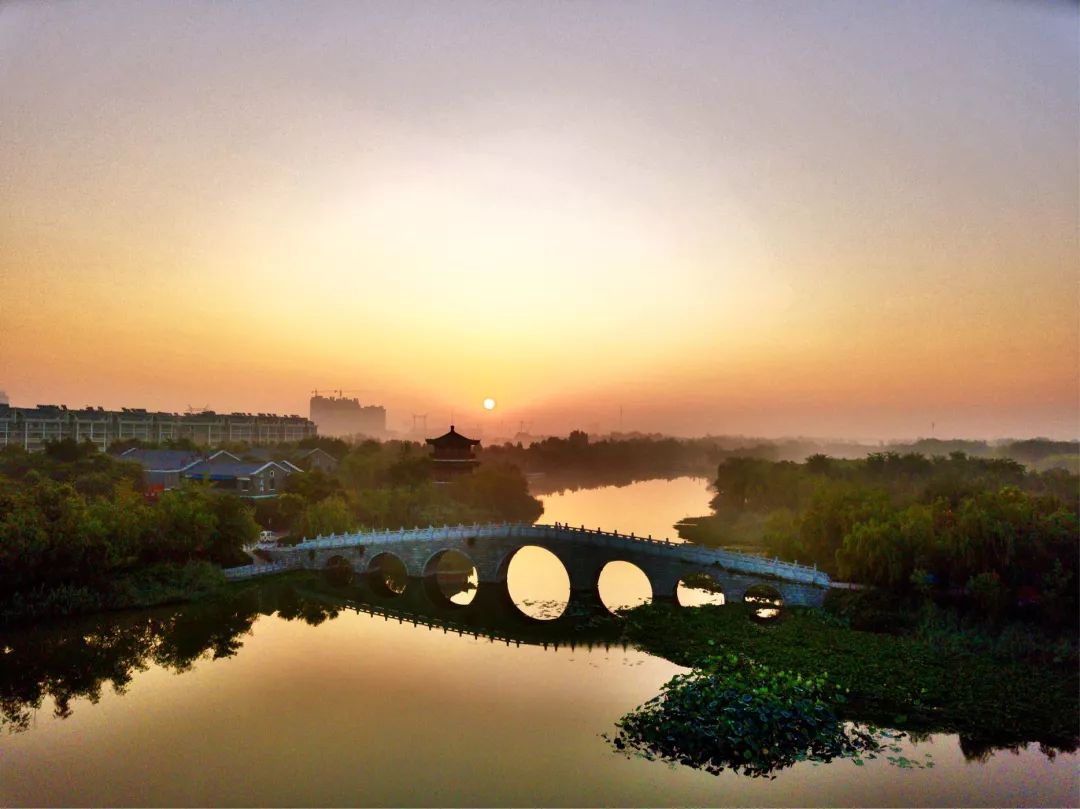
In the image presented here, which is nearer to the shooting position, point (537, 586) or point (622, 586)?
point (622, 586)

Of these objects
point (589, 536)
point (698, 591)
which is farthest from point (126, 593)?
point (698, 591)

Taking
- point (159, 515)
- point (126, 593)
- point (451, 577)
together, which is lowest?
point (451, 577)

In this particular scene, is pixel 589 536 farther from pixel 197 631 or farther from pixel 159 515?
pixel 159 515

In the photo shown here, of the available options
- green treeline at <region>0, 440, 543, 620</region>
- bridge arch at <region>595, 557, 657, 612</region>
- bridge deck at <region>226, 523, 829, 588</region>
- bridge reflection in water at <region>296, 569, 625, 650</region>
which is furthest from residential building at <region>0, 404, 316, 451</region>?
bridge arch at <region>595, 557, 657, 612</region>

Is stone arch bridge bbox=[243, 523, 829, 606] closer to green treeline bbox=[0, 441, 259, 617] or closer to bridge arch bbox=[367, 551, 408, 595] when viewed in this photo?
bridge arch bbox=[367, 551, 408, 595]

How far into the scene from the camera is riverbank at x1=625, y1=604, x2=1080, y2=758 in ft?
22.1

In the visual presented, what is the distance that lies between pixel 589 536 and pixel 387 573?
4011mm

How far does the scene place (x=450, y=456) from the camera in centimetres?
1653

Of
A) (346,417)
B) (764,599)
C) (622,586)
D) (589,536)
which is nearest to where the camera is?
(764,599)

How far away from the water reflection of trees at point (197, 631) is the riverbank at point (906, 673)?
137 centimetres

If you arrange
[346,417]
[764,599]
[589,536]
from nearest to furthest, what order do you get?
[764,599]
[589,536]
[346,417]

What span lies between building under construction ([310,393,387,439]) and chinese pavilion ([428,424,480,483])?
1.24 meters

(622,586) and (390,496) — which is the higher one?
(390,496)

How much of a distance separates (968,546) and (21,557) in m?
11.9
